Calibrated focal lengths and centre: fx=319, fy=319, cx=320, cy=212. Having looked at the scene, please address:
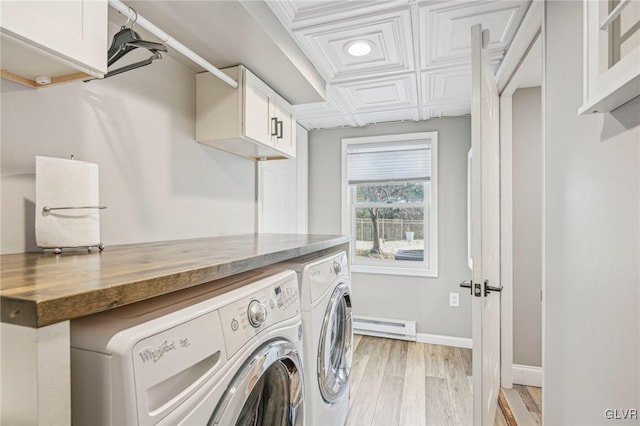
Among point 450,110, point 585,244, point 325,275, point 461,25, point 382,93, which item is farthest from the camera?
point 450,110

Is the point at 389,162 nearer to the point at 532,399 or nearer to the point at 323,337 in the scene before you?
the point at 532,399

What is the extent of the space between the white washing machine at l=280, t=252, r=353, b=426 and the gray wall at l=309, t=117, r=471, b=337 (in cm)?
171

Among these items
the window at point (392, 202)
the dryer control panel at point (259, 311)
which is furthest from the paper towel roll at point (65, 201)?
the window at point (392, 202)

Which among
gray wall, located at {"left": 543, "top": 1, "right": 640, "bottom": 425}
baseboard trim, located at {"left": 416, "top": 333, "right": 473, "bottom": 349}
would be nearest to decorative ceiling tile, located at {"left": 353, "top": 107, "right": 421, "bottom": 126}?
Result: gray wall, located at {"left": 543, "top": 1, "right": 640, "bottom": 425}

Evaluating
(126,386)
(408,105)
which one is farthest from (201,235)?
(408,105)

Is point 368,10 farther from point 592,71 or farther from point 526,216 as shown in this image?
point 526,216

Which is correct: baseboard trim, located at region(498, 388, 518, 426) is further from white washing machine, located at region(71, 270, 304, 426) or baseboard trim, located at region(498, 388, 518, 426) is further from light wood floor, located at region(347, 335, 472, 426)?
white washing machine, located at region(71, 270, 304, 426)

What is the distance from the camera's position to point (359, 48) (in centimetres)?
193

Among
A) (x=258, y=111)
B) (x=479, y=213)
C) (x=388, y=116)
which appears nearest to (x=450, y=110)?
(x=388, y=116)

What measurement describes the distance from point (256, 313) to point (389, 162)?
289 centimetres

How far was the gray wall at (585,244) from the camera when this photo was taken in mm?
820

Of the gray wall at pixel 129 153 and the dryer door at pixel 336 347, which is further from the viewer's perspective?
the dryer door at pixel 336 347

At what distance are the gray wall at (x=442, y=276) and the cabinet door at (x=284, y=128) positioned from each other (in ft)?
4.65

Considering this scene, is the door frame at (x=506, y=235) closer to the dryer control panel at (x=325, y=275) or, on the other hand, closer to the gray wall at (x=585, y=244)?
the gray wall at (x=585, y=244)
